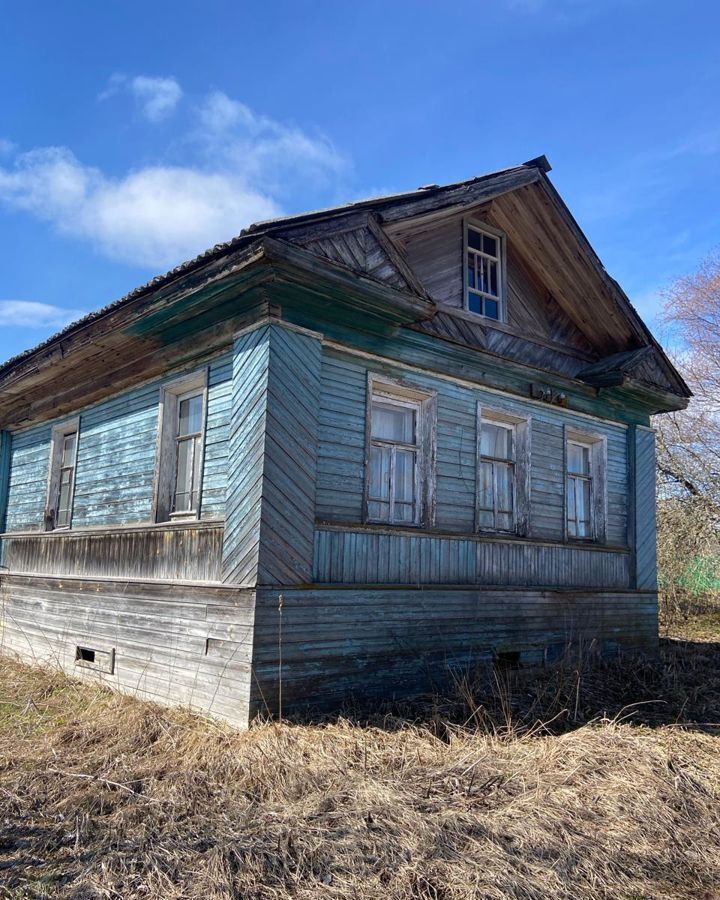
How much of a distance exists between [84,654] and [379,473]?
4648 mm

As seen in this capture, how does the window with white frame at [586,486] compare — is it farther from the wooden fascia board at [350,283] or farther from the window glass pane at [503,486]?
the wooden fascia board at [350,283]

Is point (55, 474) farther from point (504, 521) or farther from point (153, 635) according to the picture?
point (504, 521)

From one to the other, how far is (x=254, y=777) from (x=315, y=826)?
1.05 m

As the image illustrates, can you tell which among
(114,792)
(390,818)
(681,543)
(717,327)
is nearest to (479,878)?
(390,818)

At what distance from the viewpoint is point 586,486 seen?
11055mm

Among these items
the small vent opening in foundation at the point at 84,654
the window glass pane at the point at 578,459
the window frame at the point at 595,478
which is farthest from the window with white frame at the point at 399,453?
the small vent opening in foundation at the point at 84,654

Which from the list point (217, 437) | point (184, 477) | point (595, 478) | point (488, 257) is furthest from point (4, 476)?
point (595, 478)

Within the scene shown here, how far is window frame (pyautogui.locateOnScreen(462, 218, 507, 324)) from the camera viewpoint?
9523mm

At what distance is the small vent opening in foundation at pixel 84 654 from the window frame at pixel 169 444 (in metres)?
2.23

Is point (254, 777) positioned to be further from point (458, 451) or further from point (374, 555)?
point (458, 451)

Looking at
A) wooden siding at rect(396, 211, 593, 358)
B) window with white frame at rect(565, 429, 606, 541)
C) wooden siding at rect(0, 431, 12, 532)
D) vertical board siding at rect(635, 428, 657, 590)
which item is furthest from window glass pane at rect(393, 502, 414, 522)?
wooden siding at rect(0, 431, 12, 532)

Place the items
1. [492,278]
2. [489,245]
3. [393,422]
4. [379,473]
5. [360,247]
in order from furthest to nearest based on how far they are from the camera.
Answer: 1. [489,245]
2. [492,278]
3. [393,422]
4. [379,473]
5. [360,247]

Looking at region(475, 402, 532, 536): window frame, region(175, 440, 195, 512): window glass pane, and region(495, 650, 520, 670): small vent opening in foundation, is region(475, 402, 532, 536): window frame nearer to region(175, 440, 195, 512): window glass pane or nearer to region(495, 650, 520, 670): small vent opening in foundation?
region(495, 650, 520, 670): small vent opening in foundation

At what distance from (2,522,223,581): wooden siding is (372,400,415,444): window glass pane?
2.16 metres
